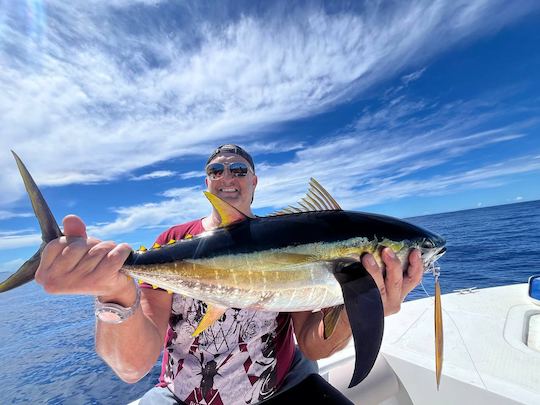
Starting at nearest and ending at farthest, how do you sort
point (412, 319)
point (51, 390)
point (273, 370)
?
point (273, 370)
point (412, 319)
point (51, 390)

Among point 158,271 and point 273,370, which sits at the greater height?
point 158,271

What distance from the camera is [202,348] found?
7.82ft

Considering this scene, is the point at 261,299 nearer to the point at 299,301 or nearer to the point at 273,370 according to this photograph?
the point at 299,301

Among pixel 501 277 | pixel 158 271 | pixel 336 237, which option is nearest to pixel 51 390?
pixel 158 271

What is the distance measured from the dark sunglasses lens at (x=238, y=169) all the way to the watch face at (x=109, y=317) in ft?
6.38

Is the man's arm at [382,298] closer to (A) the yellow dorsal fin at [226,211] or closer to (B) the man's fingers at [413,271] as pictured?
(B) the man's fingers at [413,271]

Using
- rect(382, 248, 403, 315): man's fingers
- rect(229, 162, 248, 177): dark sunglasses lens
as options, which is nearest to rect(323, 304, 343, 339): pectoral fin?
rect(382, 248, 403, 315): man's fingers

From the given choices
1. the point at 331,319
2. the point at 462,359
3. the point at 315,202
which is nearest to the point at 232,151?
the point at 315,202

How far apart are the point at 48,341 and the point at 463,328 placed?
17546 millimetres

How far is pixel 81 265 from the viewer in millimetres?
1619

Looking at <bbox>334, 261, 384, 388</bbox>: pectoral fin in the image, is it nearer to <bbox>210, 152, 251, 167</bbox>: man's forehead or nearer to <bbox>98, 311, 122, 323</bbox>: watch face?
<bbox>98, 311, 122, 323</bbox>: watch face

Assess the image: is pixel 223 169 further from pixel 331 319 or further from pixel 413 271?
pixel 413 271

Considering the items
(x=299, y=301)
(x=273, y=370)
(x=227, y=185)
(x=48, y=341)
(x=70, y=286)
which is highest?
(x=227, y=185)

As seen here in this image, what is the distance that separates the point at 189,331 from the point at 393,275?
1717mm
